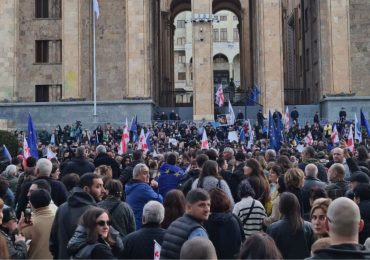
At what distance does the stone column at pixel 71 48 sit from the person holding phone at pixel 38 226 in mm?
37667

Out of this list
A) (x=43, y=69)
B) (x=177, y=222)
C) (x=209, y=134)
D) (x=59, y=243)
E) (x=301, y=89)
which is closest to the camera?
(x=177, y=222)

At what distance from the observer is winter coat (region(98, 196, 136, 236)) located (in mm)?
9109

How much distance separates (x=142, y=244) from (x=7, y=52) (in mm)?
41177

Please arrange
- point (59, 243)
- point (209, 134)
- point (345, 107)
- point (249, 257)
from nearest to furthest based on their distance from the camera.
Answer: point (249, 257) < point (59, 243) < point (209, 134) < point (345, 107)

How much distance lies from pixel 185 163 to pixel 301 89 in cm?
4057

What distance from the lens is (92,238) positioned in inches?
272

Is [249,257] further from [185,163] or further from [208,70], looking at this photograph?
[208,70]

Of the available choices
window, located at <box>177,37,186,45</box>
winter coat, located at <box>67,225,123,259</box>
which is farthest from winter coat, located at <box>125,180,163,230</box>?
window, located at <box>177,37,186,45</box>

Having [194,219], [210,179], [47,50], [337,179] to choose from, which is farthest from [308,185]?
[47,50]

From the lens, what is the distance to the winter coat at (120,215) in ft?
29.9

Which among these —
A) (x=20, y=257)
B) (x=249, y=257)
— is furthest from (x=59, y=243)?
(x=249, y=257)

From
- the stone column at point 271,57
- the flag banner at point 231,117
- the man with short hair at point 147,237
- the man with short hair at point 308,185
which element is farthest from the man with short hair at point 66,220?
the stone column at point 271,57

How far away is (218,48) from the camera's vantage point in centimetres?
9988

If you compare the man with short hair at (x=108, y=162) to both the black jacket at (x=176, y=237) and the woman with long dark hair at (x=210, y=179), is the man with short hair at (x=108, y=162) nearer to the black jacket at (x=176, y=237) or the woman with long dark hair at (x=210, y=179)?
the woman with long dark hair at (x=210, y=179)
